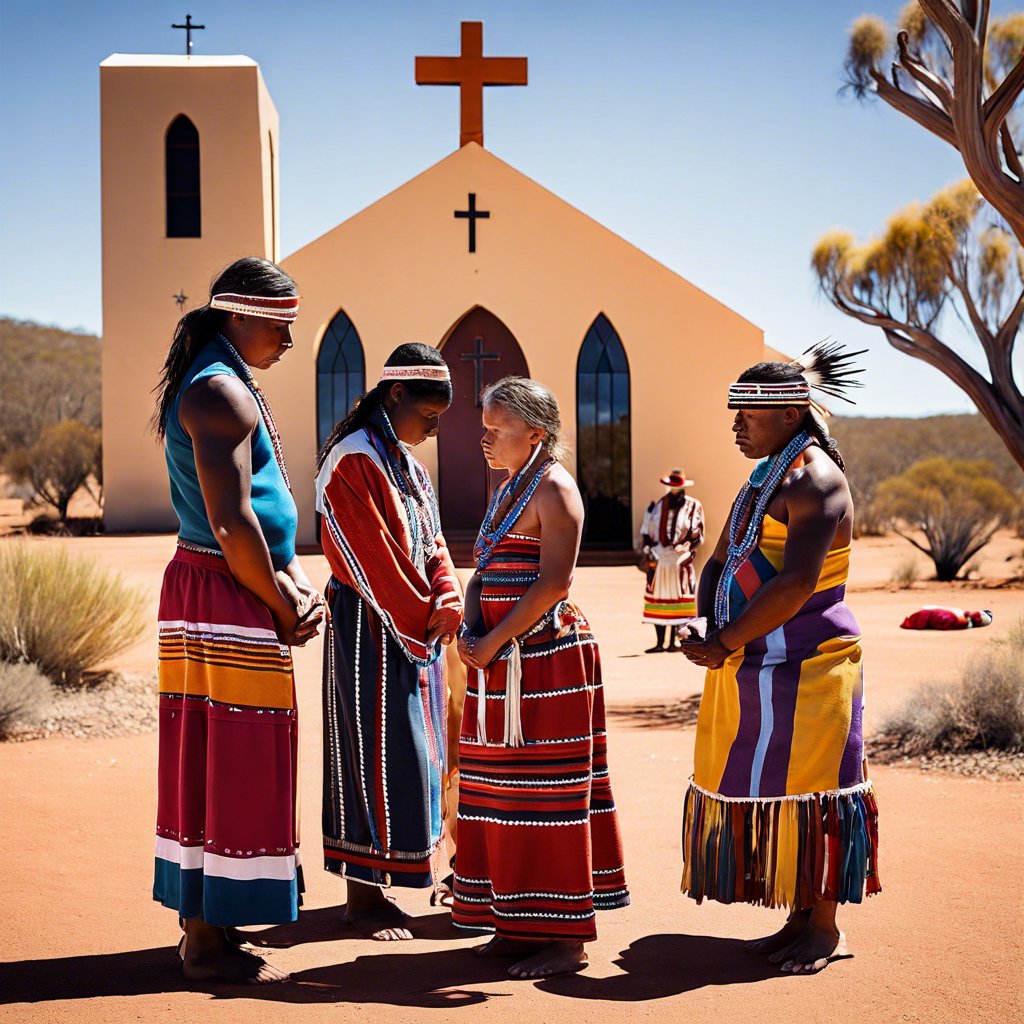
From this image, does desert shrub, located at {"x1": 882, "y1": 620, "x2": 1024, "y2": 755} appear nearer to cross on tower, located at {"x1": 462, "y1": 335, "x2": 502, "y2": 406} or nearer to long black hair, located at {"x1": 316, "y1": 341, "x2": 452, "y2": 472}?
long black hair, located at {"x1": 316, "y1": 341, "x2": 452, "y2": 472}

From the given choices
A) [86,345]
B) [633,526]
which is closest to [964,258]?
[633,526]

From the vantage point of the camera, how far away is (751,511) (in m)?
4.47

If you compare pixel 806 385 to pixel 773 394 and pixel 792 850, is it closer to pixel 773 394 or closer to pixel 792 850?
pixel 773 394

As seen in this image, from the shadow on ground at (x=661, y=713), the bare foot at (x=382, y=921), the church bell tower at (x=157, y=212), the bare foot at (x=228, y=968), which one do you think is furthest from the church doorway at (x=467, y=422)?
the bare foot at (x=228, y=968)

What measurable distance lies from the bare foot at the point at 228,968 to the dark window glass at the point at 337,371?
20.5 m

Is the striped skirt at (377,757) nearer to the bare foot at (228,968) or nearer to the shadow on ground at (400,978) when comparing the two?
the shadow on ground at (400,978)

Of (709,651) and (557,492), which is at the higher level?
(557,492)

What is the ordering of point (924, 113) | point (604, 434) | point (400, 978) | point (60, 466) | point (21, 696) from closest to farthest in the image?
point (400, 978), point (21, 696), point (924, 113), point (604, 434), point (60, 466)

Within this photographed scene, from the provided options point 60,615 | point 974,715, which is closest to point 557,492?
point 974,715

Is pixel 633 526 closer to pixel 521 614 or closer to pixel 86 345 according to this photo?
pixel 521 614

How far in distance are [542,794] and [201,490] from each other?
1.50 meters

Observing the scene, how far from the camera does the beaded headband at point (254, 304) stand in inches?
164

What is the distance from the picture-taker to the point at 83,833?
6.18m

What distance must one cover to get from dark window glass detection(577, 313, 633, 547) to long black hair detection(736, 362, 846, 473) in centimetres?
1990
